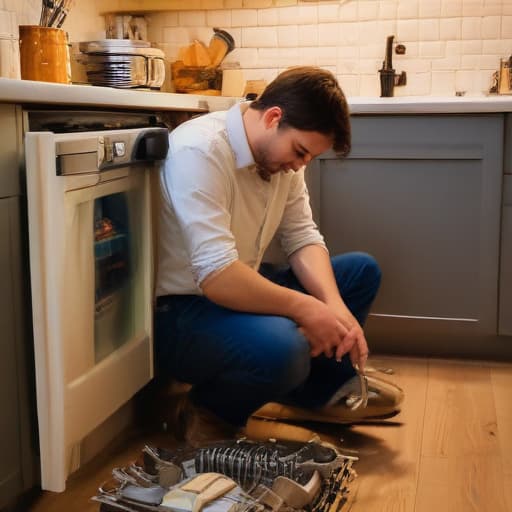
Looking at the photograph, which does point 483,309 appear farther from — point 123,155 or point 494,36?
point 123,155

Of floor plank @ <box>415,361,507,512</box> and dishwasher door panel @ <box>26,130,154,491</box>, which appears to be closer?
dishwasher door panel @ <box>26,130,154,491</box>

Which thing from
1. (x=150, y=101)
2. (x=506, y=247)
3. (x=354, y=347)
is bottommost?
(x=354, y=347)

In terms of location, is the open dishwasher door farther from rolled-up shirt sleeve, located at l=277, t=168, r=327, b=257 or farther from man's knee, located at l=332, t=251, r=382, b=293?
man's knee, located at l=332, t=251, r=382, b=293

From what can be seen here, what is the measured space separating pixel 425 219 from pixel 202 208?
44.8 inches

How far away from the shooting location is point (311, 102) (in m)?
1.74

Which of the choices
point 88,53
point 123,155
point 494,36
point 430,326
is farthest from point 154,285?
point 494,36

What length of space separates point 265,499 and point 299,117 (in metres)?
0.79

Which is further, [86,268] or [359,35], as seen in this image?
[359,35]

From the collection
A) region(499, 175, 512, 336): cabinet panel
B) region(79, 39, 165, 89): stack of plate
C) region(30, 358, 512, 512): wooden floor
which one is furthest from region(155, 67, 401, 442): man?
region(499, 175, 512, 336): cabinet panel

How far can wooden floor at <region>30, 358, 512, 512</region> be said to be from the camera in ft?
5.62

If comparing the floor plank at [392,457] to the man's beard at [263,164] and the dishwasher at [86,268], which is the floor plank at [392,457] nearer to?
the dishwasher at [86,268]

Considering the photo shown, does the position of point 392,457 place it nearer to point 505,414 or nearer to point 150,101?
point 505,414

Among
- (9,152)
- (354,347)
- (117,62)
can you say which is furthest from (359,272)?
(9,152)

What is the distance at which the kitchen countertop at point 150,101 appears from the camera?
141cm
